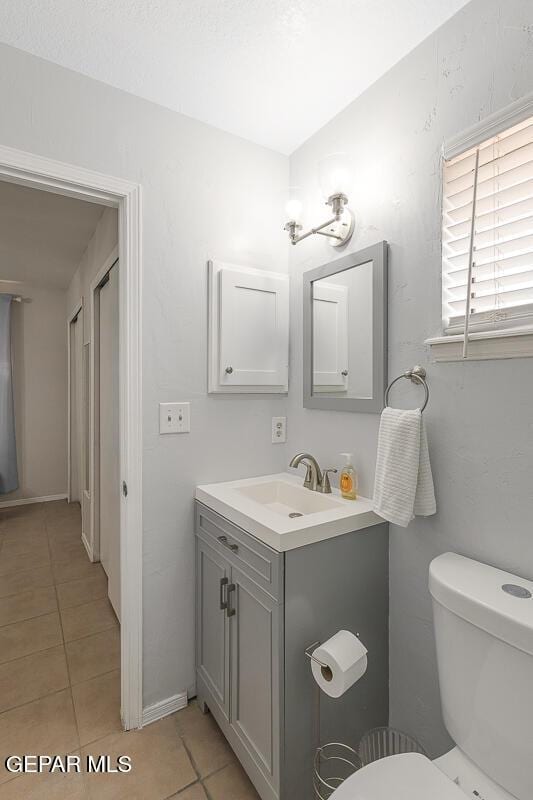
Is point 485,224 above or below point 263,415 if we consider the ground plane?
above

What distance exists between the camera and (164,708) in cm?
156

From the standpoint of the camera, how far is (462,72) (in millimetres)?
1155

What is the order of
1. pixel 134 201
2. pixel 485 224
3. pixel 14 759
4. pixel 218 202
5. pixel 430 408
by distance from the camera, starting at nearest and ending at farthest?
pixel 485 224
pixel 430 408
pixel 14 759
pixel 134 201
pixel 218 202

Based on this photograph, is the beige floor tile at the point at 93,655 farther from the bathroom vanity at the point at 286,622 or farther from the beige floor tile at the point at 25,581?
the beige floor tile at the point at 25,581

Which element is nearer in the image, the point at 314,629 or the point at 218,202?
Answer: the point at 314,629

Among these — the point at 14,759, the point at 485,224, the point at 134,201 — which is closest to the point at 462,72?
the point at 485,224

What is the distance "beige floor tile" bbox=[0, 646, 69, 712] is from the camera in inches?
65.4

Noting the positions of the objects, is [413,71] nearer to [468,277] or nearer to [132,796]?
[468,277]

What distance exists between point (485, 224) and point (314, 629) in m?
1.25

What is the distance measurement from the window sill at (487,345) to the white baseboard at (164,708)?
1.62 meters

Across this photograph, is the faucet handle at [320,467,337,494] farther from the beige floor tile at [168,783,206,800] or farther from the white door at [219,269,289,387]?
the beige floor tile at [168,783,206,800]

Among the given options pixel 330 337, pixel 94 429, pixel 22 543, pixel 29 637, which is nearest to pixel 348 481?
pixel 330 337

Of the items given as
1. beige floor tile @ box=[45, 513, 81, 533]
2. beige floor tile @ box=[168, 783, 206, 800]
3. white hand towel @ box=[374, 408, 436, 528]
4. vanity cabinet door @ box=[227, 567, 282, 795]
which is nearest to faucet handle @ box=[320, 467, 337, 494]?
white hand towel @ box=[374, 408, 436, 528]
